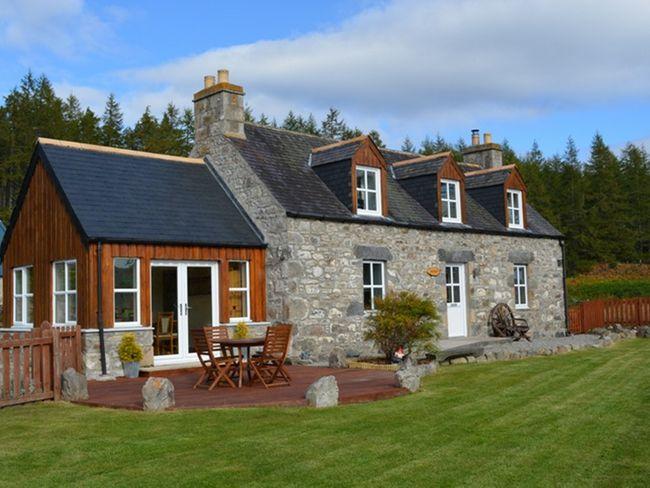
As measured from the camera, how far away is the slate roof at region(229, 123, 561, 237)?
1695cm

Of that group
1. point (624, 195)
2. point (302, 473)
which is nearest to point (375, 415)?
point (302, 473)

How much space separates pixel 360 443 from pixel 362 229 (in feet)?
35.1

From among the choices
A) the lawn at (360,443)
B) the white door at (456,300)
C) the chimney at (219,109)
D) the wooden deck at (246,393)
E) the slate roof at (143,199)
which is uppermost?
the chimney at (219,109)

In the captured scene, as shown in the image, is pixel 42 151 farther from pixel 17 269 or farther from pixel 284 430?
pixel 284 430

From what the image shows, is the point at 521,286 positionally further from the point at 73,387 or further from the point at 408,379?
the point at 73,387

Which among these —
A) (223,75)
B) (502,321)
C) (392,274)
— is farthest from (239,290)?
(502,321)

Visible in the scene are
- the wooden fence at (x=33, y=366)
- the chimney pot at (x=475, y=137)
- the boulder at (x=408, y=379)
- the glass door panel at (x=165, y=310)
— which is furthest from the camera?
the chimney pot at (x=475, y=137)

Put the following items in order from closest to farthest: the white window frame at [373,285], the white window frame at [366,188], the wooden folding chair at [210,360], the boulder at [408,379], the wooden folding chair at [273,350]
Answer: the boulder at [408,379]
the wooden folding chair at [210,360]
the wooden folding chair at [273,350]
the white window frame at [373,285]
the white window frame at [366,188]

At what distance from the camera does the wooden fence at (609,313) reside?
2519 cm

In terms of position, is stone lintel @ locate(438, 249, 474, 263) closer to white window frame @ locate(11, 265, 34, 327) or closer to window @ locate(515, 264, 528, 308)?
window @ locate(515, 264, 528, 308)

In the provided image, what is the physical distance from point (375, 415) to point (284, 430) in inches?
57.7

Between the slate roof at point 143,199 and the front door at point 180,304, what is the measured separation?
0.76m

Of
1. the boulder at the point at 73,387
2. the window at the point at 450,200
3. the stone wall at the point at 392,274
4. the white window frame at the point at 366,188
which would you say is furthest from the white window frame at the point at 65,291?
the window at the point at 450,200

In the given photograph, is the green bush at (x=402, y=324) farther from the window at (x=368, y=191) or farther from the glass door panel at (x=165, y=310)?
the glass door panel at (x=165, y=310)
